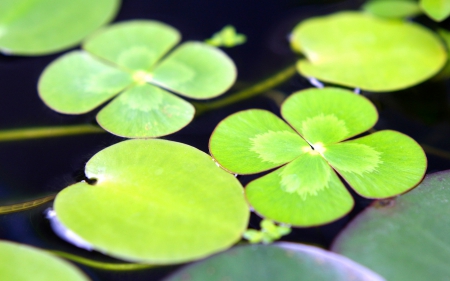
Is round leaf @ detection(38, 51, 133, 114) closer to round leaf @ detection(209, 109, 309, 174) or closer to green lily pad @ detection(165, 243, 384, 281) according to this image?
round leaf @ detection(209, 109, 309, 174)

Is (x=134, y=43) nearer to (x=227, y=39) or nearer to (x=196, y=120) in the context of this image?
(x=227, y=39)

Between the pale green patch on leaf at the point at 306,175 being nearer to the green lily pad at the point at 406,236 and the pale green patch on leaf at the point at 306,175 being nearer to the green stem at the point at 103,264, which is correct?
the green lily pad at the point at 406,236

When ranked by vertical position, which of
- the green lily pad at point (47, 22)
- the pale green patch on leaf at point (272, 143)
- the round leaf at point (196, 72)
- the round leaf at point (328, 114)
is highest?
the green lily pad at point (47, 22)

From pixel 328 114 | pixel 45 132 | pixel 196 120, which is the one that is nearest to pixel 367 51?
pixel 328 114

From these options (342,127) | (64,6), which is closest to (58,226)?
(342,127)

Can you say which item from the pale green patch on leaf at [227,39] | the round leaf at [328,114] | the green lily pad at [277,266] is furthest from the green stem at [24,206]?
the pale green patch on leaf at [227,39]

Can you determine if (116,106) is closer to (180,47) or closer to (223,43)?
(180,47)
